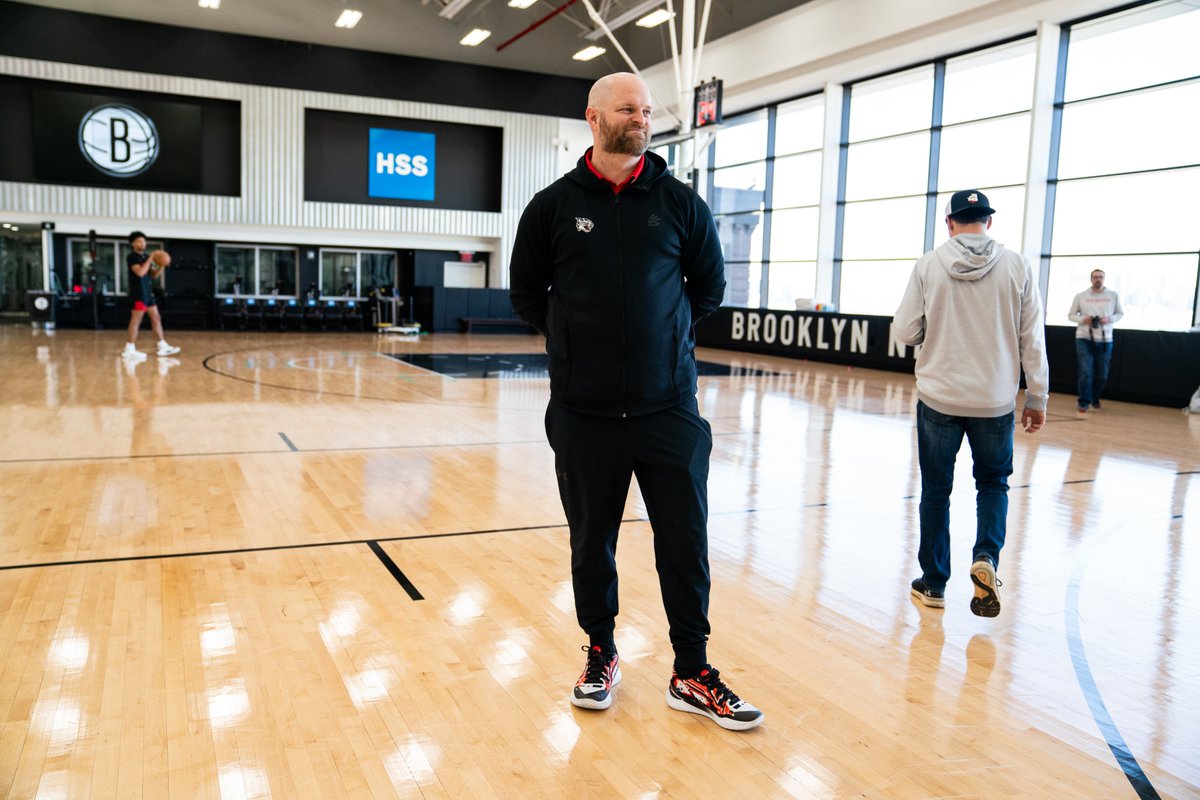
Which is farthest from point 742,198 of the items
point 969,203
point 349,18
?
point 969,203

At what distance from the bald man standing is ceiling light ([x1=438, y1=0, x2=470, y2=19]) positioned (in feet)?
58.3

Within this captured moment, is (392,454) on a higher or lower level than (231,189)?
lower

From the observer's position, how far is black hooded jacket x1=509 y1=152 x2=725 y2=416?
2.51 m

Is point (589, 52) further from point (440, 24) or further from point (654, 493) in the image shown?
point (654, 493)

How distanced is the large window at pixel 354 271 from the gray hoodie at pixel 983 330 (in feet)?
66.9

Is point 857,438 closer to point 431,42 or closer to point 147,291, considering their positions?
point 147,291

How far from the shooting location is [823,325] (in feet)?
54.2

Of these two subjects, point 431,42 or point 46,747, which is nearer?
point 46,747

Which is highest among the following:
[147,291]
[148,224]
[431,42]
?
[431,42]

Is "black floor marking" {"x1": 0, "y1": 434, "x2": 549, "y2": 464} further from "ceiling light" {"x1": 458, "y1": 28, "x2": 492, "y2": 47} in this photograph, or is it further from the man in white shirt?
"ceiling light" {"x1": 458, "y1": 28, "x2": 492, "y2": 47}

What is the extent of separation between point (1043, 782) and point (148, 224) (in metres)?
21.7

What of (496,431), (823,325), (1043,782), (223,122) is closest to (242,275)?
(223,122)

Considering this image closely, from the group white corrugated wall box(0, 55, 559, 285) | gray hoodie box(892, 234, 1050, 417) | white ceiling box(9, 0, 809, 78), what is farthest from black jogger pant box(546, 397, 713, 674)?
white corrugated wall box(0, 55, 559, 285)

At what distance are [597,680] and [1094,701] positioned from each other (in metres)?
1.52
